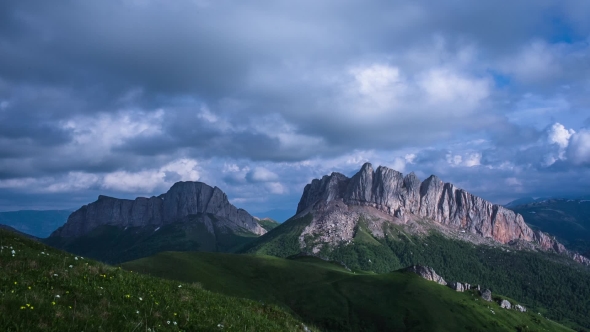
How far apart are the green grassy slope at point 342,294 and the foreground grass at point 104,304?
116776 mm

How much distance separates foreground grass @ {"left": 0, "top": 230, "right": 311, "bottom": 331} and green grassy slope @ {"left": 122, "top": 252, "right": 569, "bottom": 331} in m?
117

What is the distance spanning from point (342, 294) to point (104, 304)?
155 metres

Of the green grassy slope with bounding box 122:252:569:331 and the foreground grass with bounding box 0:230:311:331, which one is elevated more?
the foreground grass with bounding box 0:230:311:331

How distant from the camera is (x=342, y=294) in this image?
6467 inches

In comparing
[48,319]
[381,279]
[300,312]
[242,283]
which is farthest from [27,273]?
[381,279]

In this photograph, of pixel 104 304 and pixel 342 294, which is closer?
pixel 104 304

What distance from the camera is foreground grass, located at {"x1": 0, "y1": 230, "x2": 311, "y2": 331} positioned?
1612 cm

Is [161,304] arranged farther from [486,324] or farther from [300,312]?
[486,324]

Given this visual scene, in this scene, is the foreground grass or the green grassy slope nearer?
the foreground grass

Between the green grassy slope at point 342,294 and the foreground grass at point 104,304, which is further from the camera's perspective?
the green grassy slope at point 342,294

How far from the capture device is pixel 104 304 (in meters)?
19.1

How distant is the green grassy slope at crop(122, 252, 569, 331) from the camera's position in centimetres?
14812

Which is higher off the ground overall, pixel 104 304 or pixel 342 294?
pixel 104 304

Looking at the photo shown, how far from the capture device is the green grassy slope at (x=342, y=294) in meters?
148
